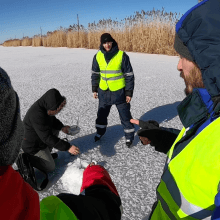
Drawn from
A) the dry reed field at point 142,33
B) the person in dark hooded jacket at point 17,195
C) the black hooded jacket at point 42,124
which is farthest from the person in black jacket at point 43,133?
the dry reed field at point 142,33

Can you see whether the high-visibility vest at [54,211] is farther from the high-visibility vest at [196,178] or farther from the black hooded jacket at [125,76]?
the black hooded jacket at [125,76]

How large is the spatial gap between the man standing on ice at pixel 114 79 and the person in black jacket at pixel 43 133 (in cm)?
69

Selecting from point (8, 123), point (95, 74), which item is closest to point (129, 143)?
point (95, 74)

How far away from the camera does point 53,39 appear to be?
20.0 m

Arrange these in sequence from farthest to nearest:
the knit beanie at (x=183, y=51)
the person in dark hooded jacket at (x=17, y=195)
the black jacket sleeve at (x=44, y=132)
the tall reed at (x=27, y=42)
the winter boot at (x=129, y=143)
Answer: the tall reed at (x=27, y=42) → the winter boot at (x=129, y=143) → the black jacket sleeve at (x=44, y=132) → the knit beanie at (x=183, y=51) → the person in dark hooded jacket at (x=17, y=195)

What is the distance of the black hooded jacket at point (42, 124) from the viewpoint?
80.4 inches

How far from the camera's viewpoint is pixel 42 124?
2.05 meters

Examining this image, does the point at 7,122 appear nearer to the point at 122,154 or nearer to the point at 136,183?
the point at 136,183

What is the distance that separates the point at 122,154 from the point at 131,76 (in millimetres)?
1012

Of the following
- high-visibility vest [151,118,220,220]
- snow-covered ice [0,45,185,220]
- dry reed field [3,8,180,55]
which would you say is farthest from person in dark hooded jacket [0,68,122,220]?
dry reed field [3,8,180,55]

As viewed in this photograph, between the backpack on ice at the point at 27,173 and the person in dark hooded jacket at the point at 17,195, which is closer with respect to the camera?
the person in dark hooded jacket at the point at 17,195

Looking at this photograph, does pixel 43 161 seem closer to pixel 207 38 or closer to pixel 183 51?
pixel 183 51

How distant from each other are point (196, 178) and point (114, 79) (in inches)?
77.9

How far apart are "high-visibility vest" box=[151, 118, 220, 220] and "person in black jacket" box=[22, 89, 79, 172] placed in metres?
1.42
